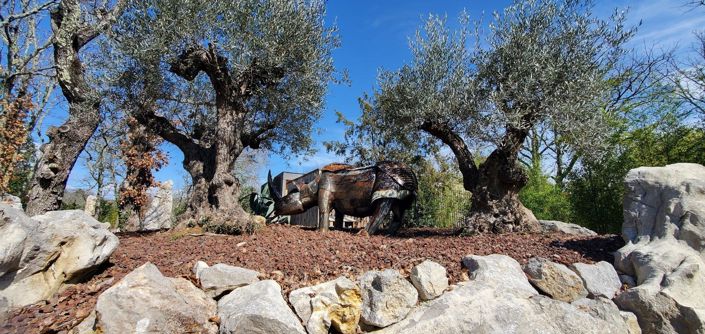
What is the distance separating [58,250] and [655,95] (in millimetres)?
22133

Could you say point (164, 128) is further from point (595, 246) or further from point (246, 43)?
point (595, 246)

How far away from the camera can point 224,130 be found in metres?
8.87

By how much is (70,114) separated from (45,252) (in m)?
5.84

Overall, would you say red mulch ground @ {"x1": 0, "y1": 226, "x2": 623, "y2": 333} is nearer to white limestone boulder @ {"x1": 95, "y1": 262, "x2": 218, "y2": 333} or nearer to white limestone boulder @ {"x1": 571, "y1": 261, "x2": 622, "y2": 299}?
white limestone boulder @ {"x1": 571, "y1": 261, "x2": 622, "y2": 299}

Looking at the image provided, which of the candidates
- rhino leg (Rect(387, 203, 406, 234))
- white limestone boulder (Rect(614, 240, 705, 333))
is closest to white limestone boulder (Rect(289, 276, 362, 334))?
white limestone boulder (Rect(614, 240, 705, 333))

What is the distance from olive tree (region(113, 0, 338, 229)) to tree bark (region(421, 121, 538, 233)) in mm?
3076

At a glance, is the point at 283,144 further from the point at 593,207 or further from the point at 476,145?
the point at 593,207

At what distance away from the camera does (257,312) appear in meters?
4.25

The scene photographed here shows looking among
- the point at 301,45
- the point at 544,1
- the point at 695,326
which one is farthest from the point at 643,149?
the point at 301,45

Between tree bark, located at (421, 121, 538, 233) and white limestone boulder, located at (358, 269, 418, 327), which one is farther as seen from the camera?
tree bark, located at (421, 121, 538, 233)

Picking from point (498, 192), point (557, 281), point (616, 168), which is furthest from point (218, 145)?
point (616, 168)

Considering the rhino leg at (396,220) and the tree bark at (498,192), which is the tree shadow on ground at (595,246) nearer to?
the tree bark at (498,192)

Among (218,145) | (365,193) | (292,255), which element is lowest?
(292,255)

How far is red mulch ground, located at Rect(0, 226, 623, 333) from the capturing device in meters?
4.57
